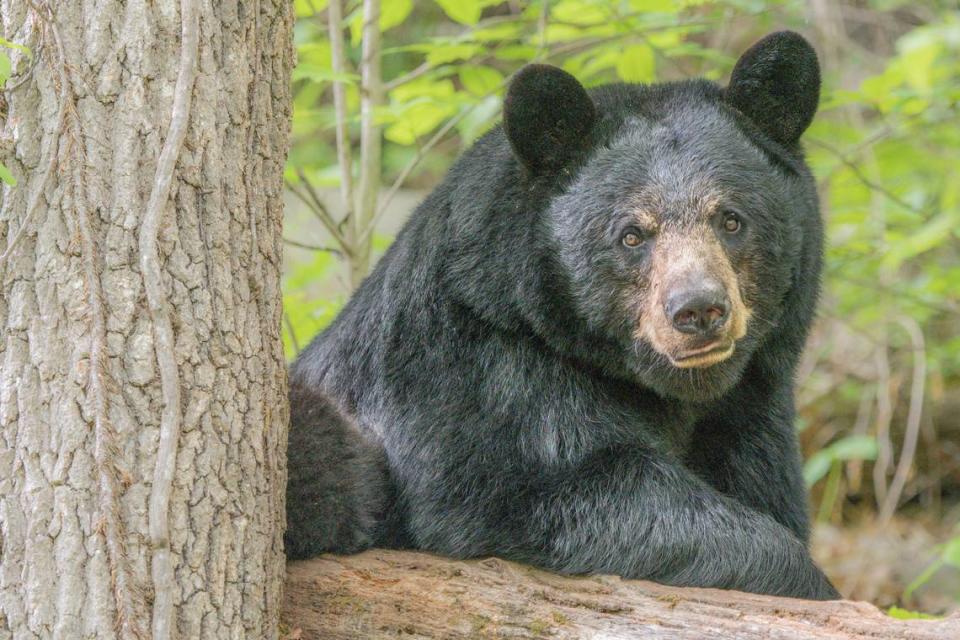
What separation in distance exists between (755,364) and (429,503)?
1445 mm

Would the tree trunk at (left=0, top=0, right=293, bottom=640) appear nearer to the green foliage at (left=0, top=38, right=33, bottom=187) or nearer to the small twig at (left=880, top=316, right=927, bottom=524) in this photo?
the green foliage at (left=0, top=38, right=33, bottom=187)

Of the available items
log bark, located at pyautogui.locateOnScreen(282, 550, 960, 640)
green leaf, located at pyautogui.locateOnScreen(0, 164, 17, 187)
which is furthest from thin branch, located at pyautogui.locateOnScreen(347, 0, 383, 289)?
green leaf, located at pyautogui.locateOnScreen(0, 164, 17, 187)

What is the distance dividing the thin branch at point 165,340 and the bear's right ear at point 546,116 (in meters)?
1.35

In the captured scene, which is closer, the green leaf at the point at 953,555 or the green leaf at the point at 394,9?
the green leaf at the point at 953,555

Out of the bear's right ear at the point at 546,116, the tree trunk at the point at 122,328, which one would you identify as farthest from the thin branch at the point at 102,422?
the bear's right ear at the point at 546,116

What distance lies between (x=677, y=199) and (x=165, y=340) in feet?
6.44

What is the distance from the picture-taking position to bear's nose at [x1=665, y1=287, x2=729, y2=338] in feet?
12.3

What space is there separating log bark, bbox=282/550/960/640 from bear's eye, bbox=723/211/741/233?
1.31m

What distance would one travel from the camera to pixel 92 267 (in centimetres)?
296

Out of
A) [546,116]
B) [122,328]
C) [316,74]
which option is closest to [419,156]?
[316,74]

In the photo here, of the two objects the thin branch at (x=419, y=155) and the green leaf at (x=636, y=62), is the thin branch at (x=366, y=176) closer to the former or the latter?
the thin branch at (x=419, y=155)

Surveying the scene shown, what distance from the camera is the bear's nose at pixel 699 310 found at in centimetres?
374

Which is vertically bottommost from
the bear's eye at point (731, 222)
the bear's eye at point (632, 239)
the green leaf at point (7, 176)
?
the green leaf at point (7, 176)

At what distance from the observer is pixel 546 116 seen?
4176 millimetres
